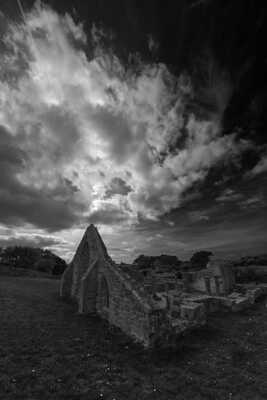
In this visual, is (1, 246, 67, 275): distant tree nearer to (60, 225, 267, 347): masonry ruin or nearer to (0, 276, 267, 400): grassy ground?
(60, 225, 267, 347): masonry ruin

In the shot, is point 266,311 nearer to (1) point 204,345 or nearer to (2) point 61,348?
(1) point 204,345

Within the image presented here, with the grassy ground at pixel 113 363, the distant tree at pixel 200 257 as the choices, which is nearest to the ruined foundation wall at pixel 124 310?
the grassy ground at pixel 113 363

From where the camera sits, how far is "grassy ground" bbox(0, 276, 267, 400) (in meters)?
6.42

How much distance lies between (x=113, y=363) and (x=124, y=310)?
3233mm

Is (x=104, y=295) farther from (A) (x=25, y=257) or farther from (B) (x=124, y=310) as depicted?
(A) (x=25, y=257)

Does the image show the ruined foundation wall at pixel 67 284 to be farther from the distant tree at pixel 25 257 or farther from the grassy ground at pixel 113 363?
the distant tree at pixel 25 257

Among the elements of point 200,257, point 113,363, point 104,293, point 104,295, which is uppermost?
point 200,257

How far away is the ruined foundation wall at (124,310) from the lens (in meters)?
9.93

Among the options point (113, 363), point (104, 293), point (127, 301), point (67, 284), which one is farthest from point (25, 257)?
point (113, 363)

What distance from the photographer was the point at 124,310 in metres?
11.3

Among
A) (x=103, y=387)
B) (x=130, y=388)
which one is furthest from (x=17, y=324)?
(x=130, y=388)

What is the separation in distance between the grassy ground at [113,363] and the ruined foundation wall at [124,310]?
560 mm

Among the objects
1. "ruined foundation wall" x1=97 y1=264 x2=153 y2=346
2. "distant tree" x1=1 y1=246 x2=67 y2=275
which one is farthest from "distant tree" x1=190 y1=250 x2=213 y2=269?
"ruined foundation wall" x1=97 y1=264 x2=153 y2=346

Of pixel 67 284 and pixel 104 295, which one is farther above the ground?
pixel 67 284
